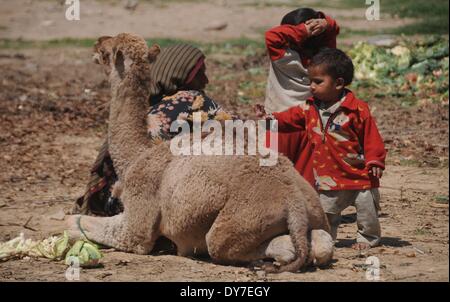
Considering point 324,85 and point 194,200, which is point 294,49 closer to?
point 324,85

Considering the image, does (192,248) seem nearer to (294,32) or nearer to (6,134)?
(294,32)

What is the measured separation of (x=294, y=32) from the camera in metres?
7.23

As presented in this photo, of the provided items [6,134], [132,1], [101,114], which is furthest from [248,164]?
[132,1]

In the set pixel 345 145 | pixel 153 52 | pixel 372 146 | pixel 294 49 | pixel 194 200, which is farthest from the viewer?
pixel 294 49

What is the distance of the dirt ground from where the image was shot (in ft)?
19.2

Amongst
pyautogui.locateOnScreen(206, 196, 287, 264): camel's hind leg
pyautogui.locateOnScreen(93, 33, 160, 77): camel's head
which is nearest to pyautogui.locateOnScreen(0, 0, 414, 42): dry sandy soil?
pyautogui.locateOnScreen(93, 33, 160, 77): camel's head

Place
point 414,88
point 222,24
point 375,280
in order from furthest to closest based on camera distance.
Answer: point 222,24 → point 414,88 → point 375,280

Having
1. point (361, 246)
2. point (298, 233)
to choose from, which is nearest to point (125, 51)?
point (298, 233)

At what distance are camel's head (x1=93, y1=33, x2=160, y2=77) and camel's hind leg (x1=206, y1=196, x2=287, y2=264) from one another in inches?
54.8

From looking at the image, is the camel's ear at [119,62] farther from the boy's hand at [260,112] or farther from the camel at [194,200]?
the boy's hand at [260,112]

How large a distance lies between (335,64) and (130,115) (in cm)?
154

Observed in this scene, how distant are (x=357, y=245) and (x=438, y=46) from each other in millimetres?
8841

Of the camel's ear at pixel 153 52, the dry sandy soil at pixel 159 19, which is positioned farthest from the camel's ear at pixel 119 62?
the dry sandy soil at pixel 159 19

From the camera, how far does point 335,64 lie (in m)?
6.30
